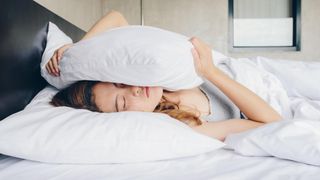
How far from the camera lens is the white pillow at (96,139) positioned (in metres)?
0.85

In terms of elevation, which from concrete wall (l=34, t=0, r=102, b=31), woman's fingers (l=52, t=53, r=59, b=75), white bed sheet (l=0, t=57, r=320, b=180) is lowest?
white bed sheet (l=0, t=57, r=320, b=180)

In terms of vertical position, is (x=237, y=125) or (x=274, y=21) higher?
(x=274, y=21)

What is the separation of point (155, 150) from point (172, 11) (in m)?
3.14

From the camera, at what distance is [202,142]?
91 cm

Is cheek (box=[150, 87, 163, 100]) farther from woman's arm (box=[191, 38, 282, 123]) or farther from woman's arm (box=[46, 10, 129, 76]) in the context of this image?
woman's arm (box=[46, 10, 129, 76])

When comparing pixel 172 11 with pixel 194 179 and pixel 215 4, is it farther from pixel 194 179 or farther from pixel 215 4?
pixel 194 179

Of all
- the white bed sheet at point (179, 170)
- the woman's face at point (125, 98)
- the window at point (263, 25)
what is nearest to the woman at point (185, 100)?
the woman's face at point (125, 98)

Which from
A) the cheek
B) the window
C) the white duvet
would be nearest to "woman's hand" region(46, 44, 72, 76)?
the cheek

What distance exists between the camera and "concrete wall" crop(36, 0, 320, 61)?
12.5 ft

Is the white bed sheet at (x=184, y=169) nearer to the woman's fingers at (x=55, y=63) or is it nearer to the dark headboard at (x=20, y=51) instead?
the dark headboard at (x=20, y=51)

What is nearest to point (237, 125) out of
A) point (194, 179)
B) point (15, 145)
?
point (194, 179)

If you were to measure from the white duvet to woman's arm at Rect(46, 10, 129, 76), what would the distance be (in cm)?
46

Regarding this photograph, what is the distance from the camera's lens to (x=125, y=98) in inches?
43.7

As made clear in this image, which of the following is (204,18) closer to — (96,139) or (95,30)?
(95,30)
